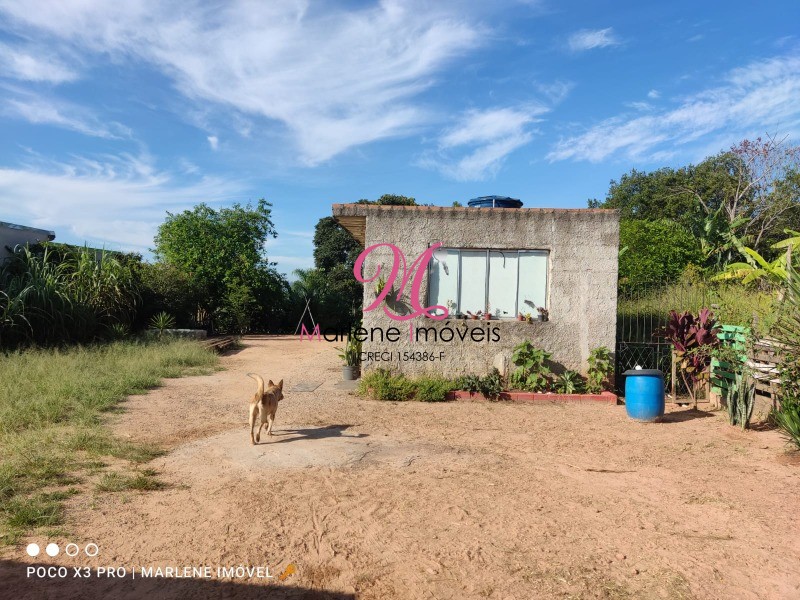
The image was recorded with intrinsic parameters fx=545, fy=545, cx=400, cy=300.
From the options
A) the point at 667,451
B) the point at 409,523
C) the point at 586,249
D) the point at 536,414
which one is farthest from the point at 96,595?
the point at 586,249

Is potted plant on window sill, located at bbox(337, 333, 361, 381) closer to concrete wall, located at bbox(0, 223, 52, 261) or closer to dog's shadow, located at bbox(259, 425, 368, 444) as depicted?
dog's shadow, located at bbox(259, 425, 368, 444)

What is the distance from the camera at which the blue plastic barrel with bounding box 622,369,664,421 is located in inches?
314

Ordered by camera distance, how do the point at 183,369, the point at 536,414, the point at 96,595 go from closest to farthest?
the point at 96,595, the point at 536,414, the point at 183,369

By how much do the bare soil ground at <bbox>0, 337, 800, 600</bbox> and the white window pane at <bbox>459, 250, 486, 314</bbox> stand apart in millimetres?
2914

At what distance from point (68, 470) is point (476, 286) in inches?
273

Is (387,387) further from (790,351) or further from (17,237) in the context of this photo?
(17,237)

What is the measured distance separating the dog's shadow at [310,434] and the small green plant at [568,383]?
14.0 feet

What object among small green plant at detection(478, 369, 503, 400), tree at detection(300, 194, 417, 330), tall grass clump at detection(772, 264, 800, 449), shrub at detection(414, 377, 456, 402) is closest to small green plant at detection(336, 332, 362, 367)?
shrub at detection(414, 377, 456, 402)

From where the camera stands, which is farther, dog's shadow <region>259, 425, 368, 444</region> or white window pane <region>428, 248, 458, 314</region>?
white window pane <region>428, 248, 458, 314</region>

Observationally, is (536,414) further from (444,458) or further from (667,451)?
(444,458)

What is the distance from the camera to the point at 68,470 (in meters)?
5.06

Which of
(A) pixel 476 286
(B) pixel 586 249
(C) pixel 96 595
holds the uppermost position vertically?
(B) pixel 586 249

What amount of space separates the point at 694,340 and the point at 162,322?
1407 cm

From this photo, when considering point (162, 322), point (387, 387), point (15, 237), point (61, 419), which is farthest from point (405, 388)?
point (15, 237)
